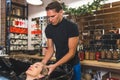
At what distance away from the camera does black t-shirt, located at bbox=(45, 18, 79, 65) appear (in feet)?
6.23

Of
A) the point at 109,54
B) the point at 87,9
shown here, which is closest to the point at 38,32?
the point at 87,9

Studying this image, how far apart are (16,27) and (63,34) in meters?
3.07

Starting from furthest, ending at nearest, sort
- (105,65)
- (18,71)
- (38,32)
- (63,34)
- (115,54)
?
(38,32) → (115,54) → (105,65) → (63,34) → (18,71)

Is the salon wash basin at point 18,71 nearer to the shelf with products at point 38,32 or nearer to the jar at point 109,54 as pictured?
the jar at point 109,54

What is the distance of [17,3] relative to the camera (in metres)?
4.78

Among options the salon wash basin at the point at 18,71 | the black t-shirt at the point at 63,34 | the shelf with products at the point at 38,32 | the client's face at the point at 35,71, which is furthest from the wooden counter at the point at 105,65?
the shelf with products at the point at 38,32

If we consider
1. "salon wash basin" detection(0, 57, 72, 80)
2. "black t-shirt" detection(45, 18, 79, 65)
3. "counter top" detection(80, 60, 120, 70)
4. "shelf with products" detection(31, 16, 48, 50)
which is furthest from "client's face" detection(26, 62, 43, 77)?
"shelf with products" detection(31, 16, 48, 50)

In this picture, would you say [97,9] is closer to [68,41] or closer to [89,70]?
[89,70]

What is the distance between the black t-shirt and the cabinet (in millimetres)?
2845

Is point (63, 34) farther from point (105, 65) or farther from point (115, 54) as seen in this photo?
point (115, 54)

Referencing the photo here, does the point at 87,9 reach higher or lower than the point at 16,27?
higher

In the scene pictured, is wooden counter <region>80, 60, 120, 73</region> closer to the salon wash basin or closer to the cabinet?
the salon wash basin

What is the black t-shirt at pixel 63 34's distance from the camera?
6.23 ft

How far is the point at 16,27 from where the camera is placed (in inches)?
188
